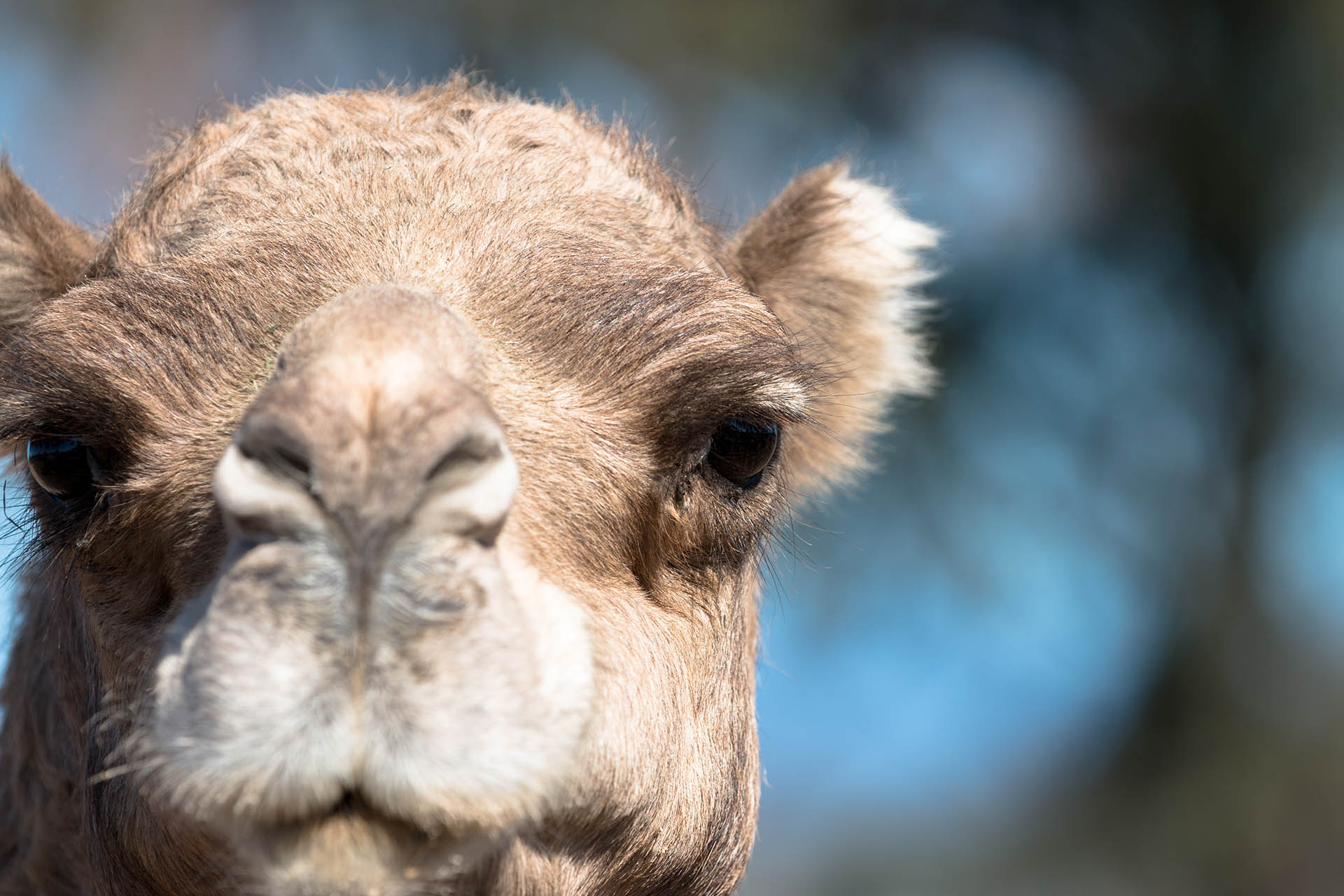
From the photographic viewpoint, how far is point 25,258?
4293mm

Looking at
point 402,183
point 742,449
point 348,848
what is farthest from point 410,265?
point 348,848

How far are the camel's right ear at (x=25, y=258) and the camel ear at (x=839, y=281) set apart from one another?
238 cm

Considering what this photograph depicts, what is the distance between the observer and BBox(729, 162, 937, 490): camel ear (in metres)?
4.96

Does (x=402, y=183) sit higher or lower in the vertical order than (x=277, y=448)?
higher

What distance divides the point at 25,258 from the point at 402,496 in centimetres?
265

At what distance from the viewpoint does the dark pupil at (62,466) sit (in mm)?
3475

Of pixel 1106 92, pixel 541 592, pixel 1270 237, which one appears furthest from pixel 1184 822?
pixel 541 592

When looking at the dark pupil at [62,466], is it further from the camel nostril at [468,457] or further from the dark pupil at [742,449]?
the dark pupil at [742,449]

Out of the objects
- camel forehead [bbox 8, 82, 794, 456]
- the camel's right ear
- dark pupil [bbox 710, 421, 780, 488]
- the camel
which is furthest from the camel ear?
the camel's right ear

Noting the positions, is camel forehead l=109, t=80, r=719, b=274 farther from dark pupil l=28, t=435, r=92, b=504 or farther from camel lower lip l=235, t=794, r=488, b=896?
camel lower lip l=235, t=794, r=488, b=896

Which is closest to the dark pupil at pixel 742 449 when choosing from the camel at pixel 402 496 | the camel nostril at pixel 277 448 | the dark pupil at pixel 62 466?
the camel at pixel 402 496

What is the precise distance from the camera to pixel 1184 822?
1862 cm

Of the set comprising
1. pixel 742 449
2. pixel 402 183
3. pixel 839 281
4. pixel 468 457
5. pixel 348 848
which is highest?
pixel 839 281

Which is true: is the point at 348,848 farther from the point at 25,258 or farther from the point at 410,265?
the point at 25,258
